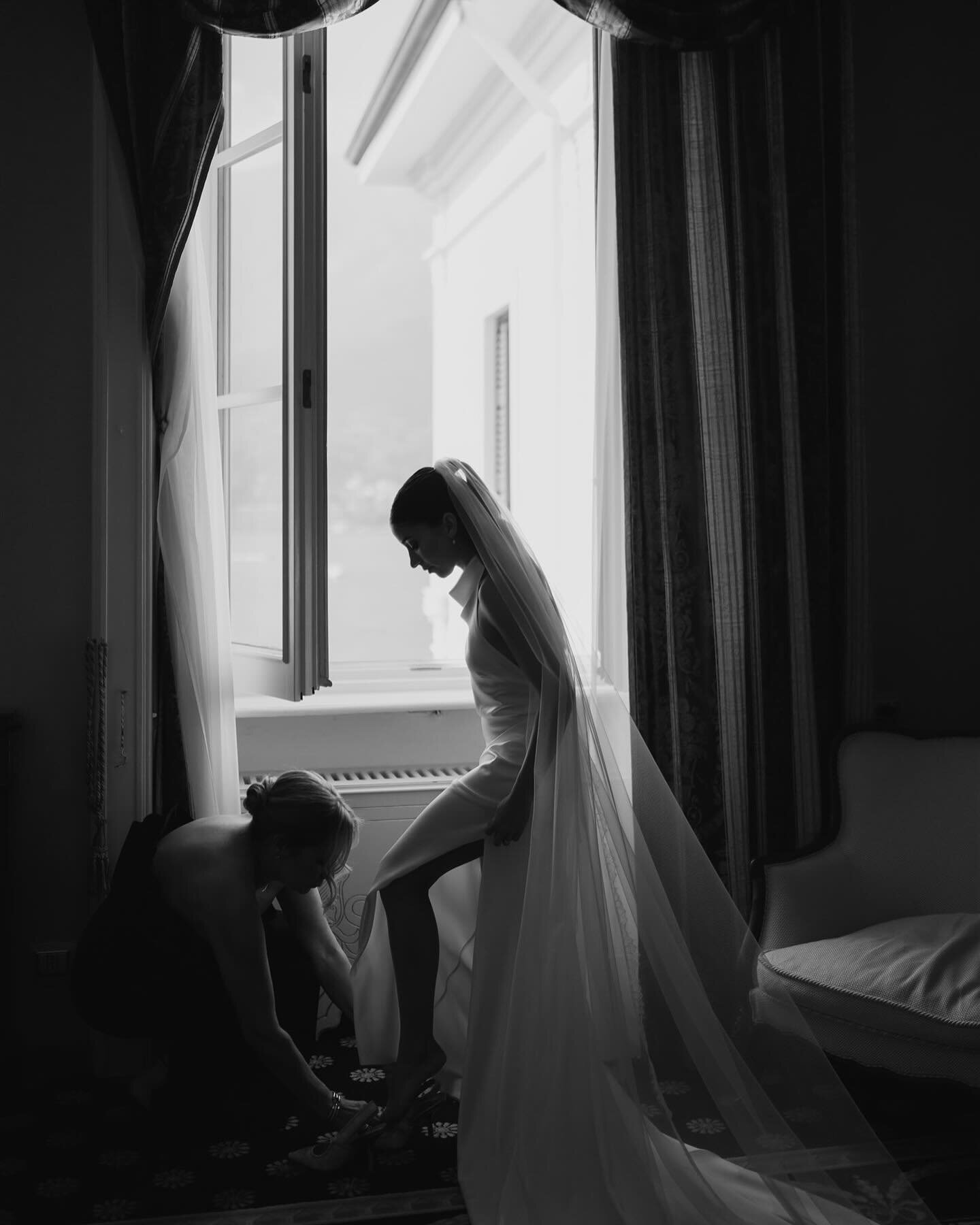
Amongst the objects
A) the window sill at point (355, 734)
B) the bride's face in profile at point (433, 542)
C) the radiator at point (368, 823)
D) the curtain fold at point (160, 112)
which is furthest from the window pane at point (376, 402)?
the bride's face in profile at point (433, 542)

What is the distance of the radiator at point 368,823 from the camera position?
2955mm

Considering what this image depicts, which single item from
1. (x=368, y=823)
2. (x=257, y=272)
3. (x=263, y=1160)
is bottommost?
(x=263, y=1160)

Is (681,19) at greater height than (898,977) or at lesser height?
greater

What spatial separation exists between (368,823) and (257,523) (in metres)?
0.88

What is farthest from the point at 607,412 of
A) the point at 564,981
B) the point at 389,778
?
the point at 564,981

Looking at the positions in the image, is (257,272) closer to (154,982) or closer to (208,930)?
(208,930)

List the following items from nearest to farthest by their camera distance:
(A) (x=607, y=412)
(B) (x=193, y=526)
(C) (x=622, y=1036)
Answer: (C) (x=622, y=1036)
(B) (x=193, y=526)
(A) (x=607, y=412)

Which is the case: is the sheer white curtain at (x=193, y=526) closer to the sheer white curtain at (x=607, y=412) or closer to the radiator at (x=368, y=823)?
the radiator at (x=368, y=823)

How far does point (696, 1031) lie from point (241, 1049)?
104cm

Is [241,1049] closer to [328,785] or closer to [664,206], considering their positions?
[328,785]

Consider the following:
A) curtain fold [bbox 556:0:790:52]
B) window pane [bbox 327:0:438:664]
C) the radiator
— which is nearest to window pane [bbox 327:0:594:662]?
window pane [bbox 327:0:438:664]

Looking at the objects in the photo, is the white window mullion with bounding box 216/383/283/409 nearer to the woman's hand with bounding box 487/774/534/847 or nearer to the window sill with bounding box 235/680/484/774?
the window sill with bounding box 235/680/484/774

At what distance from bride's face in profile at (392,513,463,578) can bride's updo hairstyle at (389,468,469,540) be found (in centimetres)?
1

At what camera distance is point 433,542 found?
242 centimetres
